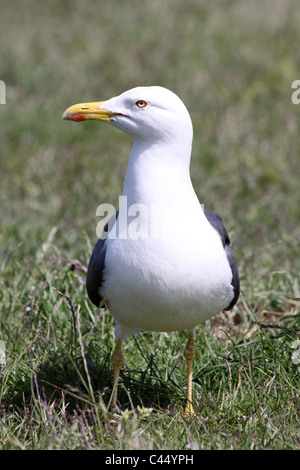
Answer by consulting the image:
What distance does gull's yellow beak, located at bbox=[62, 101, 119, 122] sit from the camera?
350 cm

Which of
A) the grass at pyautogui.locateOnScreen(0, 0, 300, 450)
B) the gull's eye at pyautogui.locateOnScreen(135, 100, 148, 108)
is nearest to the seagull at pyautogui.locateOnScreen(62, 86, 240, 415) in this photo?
the gull's eye at pyautogui.locateOnScreen(135, 100, 148, 108)

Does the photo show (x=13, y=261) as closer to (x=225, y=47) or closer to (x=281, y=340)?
(x=281, y=340)

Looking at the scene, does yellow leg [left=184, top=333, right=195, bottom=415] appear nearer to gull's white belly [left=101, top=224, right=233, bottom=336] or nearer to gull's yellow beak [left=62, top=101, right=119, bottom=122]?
gull's white belly [left=101, top=224, right=233, bottom=336]

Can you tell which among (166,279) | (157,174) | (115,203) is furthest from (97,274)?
(115,203)

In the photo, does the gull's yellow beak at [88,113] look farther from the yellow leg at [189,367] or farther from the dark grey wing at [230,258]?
the yellow leg at [189,367]

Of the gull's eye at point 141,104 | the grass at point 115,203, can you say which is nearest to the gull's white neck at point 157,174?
the gull's eye at point 141,104

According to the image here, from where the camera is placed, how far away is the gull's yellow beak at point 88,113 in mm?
3498

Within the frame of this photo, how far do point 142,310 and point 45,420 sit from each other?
2.40 feet

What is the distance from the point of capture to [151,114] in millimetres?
3357

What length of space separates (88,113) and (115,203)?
3138mm

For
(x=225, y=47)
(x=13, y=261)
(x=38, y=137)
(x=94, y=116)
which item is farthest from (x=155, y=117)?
(x=225, y=47)

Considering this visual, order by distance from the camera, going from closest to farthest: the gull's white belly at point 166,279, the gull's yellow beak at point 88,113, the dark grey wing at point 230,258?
the gull's white belly at point 166,279 → the gull's yellow beak at point 88,113 → the dark grey wing at point 230,258
